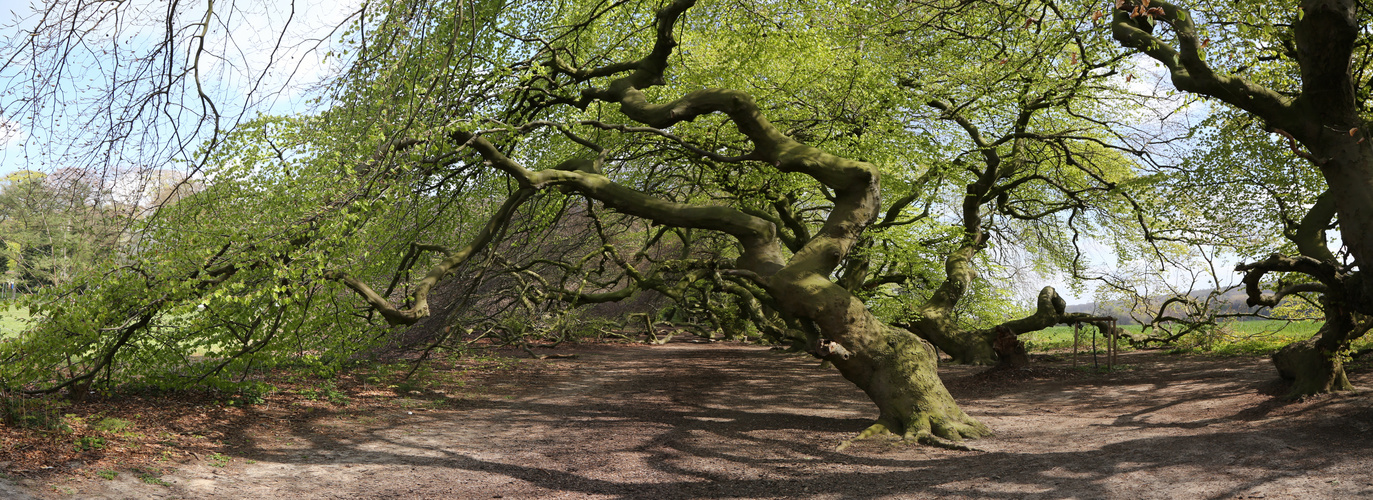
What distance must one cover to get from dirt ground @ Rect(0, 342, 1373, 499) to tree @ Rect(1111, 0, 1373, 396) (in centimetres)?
61

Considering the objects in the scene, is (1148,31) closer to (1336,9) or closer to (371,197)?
(1336,9)


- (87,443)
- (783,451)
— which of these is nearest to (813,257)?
(783,451)

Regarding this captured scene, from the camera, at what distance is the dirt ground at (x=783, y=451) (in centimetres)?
544

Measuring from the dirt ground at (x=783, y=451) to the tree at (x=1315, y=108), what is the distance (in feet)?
2.01

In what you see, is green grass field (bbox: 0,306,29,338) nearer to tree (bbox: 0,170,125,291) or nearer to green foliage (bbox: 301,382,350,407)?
tree (bbox: 0,170,125,291)

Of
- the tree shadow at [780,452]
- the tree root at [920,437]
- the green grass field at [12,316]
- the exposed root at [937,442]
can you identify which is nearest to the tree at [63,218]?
the green grass field at [12,316]

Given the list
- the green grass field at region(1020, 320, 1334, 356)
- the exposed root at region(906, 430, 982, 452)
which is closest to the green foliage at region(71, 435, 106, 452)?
the exposed root at region(906, 430, 982, 452)

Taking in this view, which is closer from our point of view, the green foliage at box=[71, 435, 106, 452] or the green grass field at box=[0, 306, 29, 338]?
the green foliage at box=[71, 435, 106, 452]

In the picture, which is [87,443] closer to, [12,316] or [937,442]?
[12,316]

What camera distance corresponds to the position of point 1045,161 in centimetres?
1420

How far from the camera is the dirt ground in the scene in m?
5.44

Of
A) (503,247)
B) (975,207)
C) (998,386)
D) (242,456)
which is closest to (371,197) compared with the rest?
(242,456)

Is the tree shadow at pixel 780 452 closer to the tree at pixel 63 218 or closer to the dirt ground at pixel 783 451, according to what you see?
the dirt ground at pixel 783 451

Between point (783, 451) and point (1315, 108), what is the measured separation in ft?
17.5
